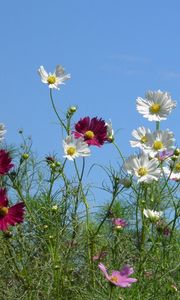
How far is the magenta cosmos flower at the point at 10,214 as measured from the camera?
4.92 ft

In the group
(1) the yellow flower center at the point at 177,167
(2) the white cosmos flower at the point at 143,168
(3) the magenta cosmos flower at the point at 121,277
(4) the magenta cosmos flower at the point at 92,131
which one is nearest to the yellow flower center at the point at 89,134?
(4) the magenta cosmos flower at the point at 92,131

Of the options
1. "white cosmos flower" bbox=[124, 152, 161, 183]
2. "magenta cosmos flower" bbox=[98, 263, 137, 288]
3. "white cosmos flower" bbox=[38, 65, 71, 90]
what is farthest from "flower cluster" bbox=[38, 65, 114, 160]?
"magenta cosmos flower" bbox=[98, 263, 137, 288]

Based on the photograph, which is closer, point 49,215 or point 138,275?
point 138,275

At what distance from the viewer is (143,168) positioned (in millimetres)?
1567

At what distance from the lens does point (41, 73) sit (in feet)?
6.01

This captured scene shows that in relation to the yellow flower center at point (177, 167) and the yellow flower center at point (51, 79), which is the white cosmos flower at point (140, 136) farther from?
the yellow flower center at point (51, 79)

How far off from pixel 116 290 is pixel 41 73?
2.02 ft

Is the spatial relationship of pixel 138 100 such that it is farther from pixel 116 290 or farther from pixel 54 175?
pixel 116 290

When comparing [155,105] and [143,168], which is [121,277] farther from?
[155,105]

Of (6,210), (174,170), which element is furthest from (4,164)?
(174,170)

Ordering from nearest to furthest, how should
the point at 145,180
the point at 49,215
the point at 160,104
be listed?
1. the point at 145,180
2. the point at 160,104
3. the point at 49,215

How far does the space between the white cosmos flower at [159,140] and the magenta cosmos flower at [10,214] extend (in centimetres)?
34

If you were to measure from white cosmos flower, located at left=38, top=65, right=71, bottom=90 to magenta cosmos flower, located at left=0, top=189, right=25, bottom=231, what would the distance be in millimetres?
396

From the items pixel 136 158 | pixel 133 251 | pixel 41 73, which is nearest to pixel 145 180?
pixel 136 158
